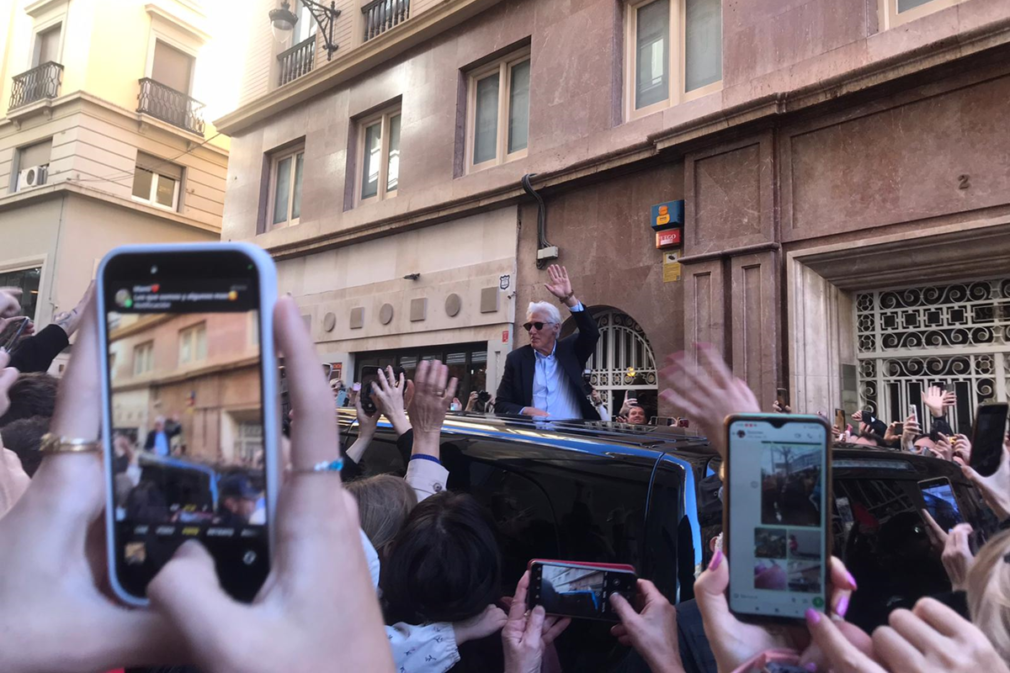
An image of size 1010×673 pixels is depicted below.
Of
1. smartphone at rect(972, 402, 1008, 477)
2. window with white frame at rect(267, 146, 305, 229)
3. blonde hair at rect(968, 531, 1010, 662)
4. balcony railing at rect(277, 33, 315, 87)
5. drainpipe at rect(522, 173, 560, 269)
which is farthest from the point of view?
window with white frame at rect(267, 146, 305, 229)

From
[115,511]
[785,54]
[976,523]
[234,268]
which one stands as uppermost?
[785,54]

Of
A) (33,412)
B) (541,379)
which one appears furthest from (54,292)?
(33,412)

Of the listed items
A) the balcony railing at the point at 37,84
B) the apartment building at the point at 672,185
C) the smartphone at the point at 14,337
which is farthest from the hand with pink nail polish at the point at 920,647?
the balcony railing at the point at 37,84

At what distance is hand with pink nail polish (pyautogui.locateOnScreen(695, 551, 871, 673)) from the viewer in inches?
41.6

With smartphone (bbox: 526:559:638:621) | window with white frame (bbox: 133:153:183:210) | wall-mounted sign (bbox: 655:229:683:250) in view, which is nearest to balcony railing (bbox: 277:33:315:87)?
window with white frame (bbox: 133:153:183:210)

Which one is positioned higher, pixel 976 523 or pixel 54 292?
pixel 54 292

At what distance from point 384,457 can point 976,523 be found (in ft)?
9.15

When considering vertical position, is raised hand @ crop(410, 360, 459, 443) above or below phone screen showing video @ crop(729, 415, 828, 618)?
above

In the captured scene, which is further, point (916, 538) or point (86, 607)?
point (916, 538)

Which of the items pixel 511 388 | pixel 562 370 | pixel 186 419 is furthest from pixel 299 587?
pixel 562 370

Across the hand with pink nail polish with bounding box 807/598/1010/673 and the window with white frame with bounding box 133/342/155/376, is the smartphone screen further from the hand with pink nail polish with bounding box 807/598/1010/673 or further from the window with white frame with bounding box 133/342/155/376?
the window with white frame with bounding box 133/342/155/376

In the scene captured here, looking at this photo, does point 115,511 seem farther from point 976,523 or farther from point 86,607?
point 976,523

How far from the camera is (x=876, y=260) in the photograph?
723cm

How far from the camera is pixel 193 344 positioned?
2.62 feet
